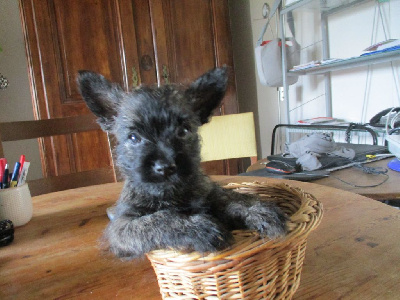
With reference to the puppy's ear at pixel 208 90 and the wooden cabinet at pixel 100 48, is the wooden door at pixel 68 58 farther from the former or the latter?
the puppy's ear at pixel 208 90

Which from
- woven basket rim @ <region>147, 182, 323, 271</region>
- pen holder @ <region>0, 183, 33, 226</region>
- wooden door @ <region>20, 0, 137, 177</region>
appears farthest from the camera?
wooden door @ <region>20, 0, 137, 177</region>

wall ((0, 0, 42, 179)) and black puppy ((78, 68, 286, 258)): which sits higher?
wall ((0, 0, 42, 179))

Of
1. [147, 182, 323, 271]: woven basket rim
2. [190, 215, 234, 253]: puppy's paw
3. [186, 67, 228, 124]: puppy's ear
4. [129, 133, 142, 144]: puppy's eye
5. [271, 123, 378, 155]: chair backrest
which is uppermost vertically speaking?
[186, 67, 228, 124]: puppy's ear

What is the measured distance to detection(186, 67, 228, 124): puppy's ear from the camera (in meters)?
0.73

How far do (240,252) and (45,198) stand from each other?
40.4 inches

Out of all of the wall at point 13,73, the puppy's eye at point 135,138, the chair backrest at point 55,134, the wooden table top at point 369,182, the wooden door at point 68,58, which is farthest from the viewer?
the wall at point 13,73

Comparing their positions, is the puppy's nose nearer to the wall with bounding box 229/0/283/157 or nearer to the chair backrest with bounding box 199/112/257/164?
the chair backrest with bounding box 199/112/257/164

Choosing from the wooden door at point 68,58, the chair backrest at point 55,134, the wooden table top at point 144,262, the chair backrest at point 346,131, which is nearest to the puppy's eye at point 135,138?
the wooden table top at point 144,262

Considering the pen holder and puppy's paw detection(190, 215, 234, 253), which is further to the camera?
the pen holder

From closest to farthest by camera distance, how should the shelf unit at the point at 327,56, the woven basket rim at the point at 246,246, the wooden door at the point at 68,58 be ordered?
1. the woven basket rim at the point at 246,246
2. the shelf unit at the point at 327,56
3. the wooden door at the point at 68,58

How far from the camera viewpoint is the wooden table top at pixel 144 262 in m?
0.51

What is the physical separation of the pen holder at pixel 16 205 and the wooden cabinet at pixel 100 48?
1.39 meters

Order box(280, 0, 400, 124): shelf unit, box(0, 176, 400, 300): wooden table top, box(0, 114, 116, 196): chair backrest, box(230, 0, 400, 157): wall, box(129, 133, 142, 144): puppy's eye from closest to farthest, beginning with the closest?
box(0, 176, 400, 300): wooden table top → box(129, 133, 142, 144): puppy's eye → box(0, 114, 116, 196): chair backrest → box(280, 0, 400, 124): shelf unit → box(230, 0, 400, 157): wall

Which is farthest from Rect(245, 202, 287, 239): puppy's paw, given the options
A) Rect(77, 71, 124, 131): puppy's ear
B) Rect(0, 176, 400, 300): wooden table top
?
Rect(77, 71, 124, 131): puppy's ear
